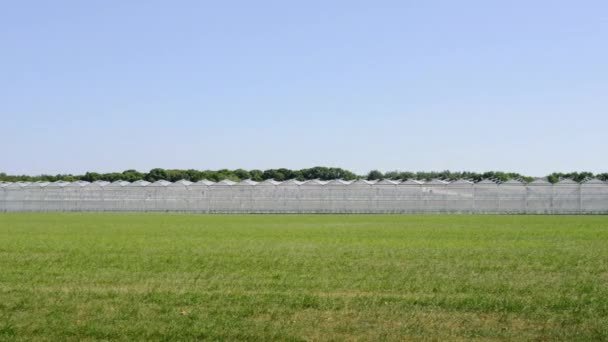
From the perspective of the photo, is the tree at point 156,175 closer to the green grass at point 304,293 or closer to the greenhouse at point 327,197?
the greenhouse at point 327,197

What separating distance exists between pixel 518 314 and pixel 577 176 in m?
102

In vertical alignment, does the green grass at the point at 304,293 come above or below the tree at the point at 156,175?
below

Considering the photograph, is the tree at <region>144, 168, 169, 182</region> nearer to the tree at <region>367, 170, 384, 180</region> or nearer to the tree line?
the tree line

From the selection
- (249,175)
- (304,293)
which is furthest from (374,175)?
(304,293)

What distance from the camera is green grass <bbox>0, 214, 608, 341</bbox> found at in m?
10.1

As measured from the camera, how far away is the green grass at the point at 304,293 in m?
10.1

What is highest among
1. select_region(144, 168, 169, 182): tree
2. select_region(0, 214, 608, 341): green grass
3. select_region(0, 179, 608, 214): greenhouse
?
select_region(144, 168, 169, 182): tree

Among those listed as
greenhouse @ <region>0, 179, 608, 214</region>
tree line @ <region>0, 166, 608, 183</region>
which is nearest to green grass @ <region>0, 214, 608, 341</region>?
greenhouse @ <region>0, 179, 608, 214</region>

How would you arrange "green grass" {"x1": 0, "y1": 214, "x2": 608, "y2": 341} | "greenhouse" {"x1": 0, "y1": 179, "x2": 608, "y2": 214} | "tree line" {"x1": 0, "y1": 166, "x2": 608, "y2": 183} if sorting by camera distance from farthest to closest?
"tree line" {"x1": 0, "y1": 166, "x2": 608, "y2": 183}, "greenhouse" {"x1": 0, "y1": 179, "x2": 608, "y2": 214}, "green grass" {"x1": 0, "y1": 214, "x2": 608, "y2": 341}

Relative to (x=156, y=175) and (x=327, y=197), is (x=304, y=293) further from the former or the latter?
(x=156, y=175)

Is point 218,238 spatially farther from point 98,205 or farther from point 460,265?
point 98,205

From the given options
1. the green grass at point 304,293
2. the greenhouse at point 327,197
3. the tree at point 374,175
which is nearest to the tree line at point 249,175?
the tree at point 374,175

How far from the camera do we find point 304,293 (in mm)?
12992

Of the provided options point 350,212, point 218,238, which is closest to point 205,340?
point 218,238
